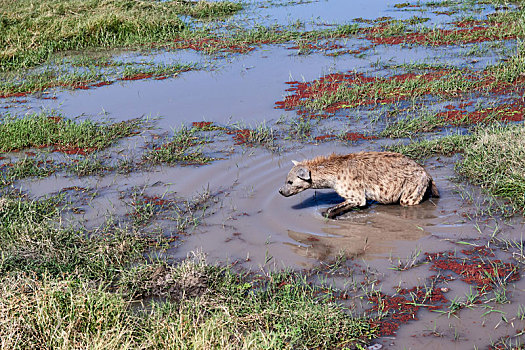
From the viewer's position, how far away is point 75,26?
53.8 feet

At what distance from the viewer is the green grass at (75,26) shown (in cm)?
1527

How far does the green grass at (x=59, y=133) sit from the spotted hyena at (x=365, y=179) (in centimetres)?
362

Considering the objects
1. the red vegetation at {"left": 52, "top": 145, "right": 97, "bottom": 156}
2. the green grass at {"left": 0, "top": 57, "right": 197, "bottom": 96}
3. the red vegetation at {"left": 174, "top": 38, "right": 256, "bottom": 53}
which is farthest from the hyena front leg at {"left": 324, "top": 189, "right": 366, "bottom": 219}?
the red vegetation at {"left": 174, "top": 38, "right": 256, "bottom": 53}

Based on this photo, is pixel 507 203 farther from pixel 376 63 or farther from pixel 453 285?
pixel 376 63

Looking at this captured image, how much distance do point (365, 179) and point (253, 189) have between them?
1.49 metres

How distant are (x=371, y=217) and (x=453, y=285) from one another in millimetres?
1769


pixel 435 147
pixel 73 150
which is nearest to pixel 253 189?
pixel 435 147

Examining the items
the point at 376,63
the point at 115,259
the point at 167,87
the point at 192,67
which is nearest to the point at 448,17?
the point at 376,63

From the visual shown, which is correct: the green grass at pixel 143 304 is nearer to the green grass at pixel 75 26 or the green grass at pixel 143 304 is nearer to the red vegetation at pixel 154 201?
the red vegetation at pixel 154 201

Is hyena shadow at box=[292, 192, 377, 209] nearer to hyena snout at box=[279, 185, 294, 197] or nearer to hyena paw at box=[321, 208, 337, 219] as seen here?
hyena snout at box=[279, 185, 294, 197]

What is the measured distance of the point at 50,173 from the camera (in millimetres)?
8773

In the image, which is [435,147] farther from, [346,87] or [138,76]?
[138,76]

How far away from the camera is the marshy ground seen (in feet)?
16.3

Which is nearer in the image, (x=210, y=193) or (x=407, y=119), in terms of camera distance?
(x=210, y=193)
